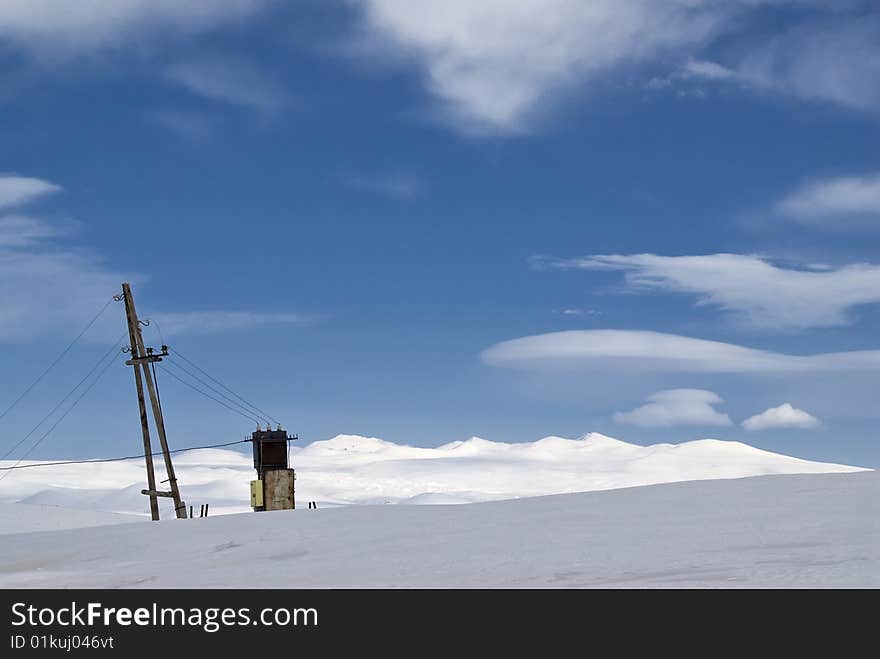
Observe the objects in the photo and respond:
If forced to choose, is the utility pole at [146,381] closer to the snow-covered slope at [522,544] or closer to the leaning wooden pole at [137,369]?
the leaning wooden pole at [137,369]

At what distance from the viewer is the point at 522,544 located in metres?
15.6

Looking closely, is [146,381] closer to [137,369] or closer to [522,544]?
[137,369]

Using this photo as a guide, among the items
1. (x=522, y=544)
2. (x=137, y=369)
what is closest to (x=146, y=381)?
(x=137, y=369)

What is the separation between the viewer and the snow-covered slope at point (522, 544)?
12.2 m

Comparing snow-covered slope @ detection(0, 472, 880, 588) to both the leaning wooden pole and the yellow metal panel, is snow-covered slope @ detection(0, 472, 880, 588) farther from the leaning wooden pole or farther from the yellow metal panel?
the yellow metal panel

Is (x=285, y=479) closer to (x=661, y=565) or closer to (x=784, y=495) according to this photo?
(x=784, y=495)

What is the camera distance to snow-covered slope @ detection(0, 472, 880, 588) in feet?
40.1

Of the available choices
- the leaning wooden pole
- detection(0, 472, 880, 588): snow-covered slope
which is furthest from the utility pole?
detection(0, 472, 880, 588): snow-covered slope

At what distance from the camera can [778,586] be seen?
10555 mm
